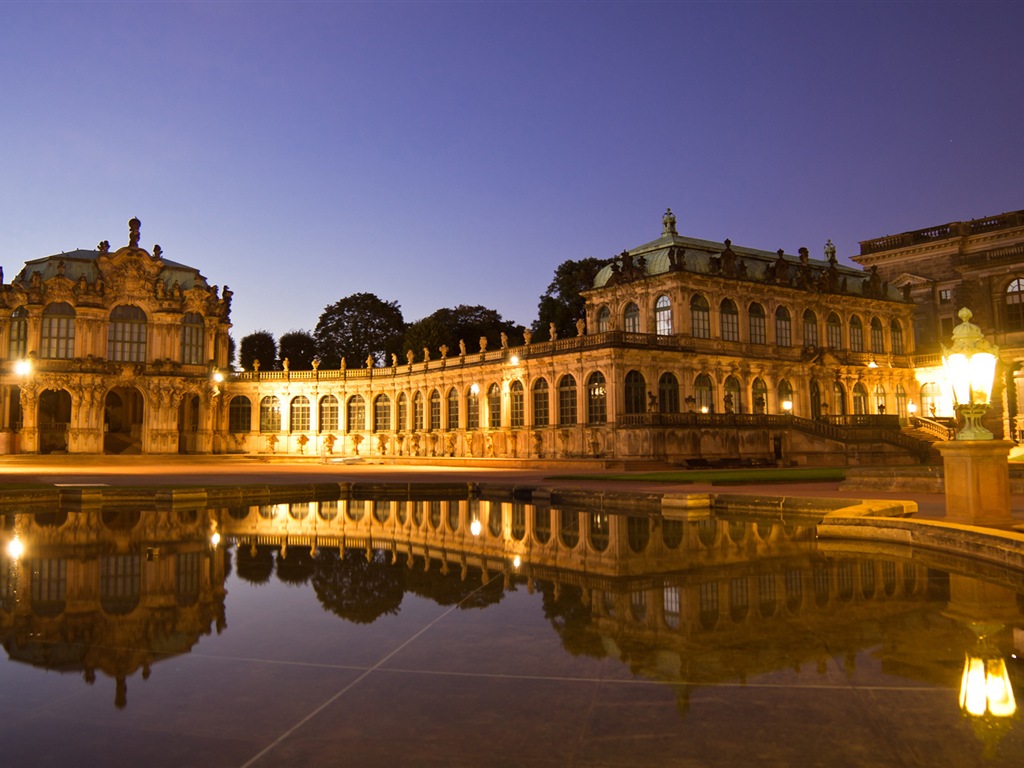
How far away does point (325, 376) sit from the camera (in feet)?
231

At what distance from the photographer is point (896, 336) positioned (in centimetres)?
6700

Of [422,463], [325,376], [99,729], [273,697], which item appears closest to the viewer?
[99,729]

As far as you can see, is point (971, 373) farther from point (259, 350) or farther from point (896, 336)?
point (259, 350)

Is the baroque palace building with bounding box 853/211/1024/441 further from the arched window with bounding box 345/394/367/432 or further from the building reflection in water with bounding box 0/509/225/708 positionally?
the building reflection in water with bounding box 0/509/225/708

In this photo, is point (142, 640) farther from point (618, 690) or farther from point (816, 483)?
point (816, 483)

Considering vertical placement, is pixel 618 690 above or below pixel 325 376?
below

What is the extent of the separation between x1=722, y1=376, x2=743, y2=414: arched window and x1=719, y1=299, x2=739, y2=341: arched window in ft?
A: 9.90

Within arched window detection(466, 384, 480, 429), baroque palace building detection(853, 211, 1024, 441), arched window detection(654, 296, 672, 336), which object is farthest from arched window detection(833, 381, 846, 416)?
arched window detection(466, 384, 480, 429)

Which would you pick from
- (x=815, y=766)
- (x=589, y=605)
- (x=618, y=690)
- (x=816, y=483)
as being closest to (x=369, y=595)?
(x=589, y=605)

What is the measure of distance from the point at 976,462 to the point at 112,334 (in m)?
65.7

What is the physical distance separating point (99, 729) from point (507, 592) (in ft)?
17.8

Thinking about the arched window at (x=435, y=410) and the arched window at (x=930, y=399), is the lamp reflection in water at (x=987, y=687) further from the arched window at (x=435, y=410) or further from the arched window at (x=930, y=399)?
the arched window at (x=930, y=399)

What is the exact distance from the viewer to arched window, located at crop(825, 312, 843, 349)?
62.5m

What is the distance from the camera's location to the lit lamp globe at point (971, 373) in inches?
595
